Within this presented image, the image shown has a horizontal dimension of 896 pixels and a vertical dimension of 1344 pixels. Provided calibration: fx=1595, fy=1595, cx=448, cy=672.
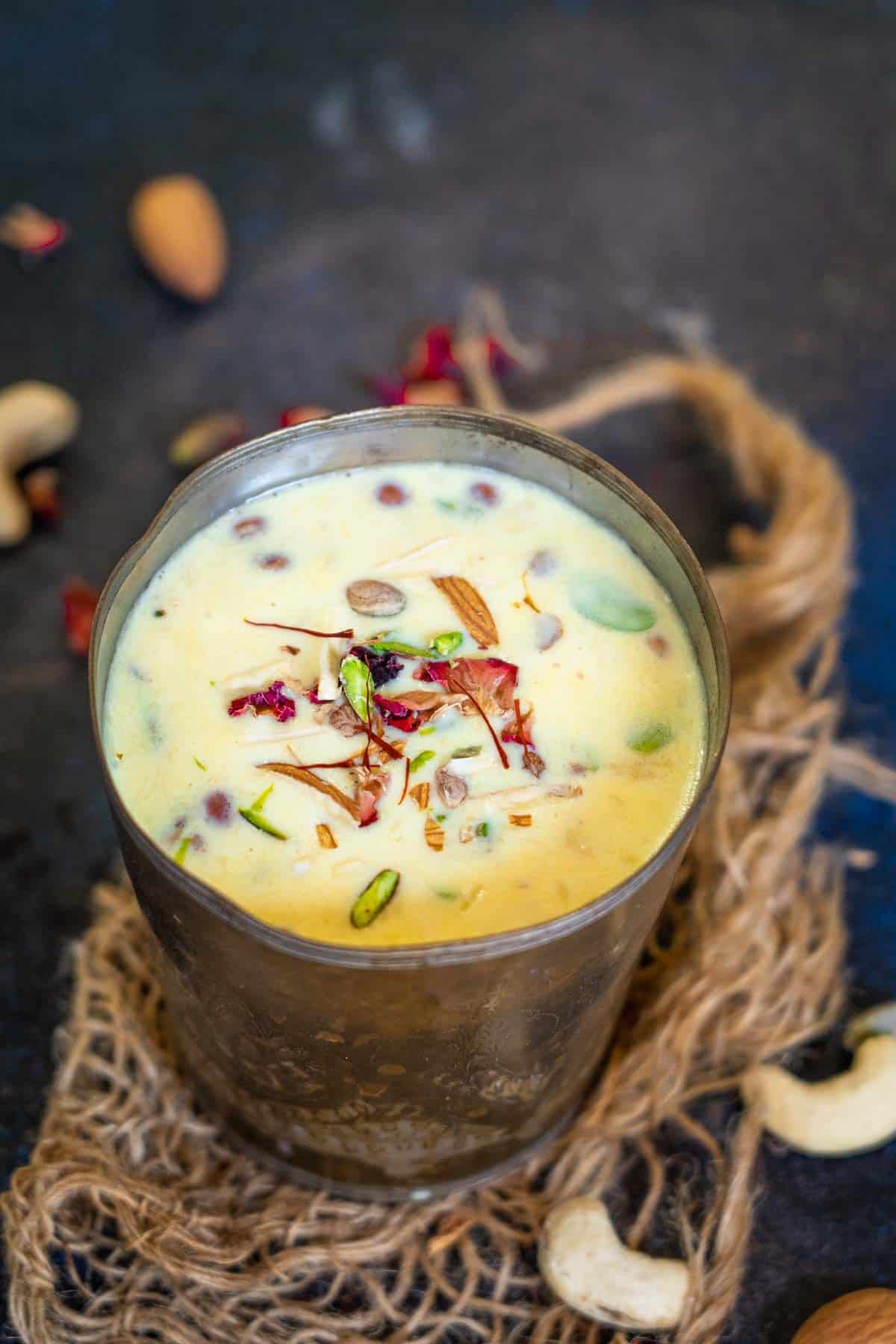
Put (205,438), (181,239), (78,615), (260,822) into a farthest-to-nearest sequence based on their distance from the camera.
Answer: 1. (181,239)
2. (205,438)
3. (78,615)
4. (260,822)

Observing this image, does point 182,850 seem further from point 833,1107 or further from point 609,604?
point 833,1107

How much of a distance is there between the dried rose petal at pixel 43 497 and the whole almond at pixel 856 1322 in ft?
3.42

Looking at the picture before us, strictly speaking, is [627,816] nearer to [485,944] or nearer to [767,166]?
[485,944]

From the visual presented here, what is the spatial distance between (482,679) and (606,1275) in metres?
0.44

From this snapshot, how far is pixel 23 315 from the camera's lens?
6.04 feet

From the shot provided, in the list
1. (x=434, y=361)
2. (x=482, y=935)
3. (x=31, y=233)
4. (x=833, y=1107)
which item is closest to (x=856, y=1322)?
(x=833, y=1107)

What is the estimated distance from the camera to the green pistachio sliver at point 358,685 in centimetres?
107

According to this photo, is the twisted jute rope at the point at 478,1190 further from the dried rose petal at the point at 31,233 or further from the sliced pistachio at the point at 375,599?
the dried rose petal at the point at 31,233

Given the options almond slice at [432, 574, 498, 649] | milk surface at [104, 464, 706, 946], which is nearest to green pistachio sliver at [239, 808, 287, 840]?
milk surface at [104, 464, 706, 946]

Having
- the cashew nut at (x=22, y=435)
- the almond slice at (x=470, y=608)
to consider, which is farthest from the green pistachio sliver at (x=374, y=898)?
the cashew nut at (x=22, y=435)

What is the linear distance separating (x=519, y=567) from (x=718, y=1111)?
0.46 meters

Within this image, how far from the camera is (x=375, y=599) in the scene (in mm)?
1161

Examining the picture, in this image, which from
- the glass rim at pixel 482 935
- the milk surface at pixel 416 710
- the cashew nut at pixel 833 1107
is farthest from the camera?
the cashew nut at pixel 833 1107

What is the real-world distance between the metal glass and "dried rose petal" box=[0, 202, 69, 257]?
808 millimetres
